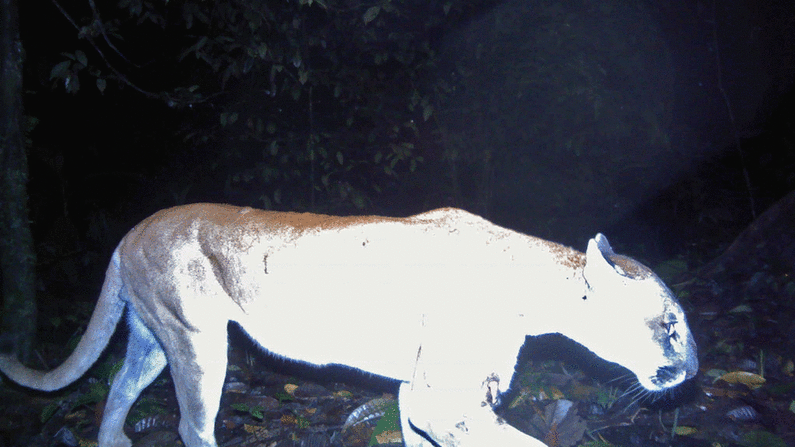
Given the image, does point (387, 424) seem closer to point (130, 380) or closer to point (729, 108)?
point (130, 380)

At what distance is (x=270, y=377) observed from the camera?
14.7ft

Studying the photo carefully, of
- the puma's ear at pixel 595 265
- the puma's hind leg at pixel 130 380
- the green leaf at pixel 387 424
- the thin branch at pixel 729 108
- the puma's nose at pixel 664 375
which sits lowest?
the green leaf at pixel 387 424

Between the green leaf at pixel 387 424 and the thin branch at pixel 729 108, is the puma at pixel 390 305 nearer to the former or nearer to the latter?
the green leaf at pixel 387 424

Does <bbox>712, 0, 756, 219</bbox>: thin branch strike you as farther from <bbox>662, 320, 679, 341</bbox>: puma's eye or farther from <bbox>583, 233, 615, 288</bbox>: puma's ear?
Answer: <bbox>583, 233, 615, 288</bbox>: puma's ear

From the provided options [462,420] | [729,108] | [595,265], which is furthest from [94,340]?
[729,108]

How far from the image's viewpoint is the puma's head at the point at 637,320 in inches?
92.4

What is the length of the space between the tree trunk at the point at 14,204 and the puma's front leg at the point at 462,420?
11.4 ft

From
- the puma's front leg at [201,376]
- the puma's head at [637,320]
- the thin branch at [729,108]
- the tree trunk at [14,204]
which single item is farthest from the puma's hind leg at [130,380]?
the thin branch at [729,108]

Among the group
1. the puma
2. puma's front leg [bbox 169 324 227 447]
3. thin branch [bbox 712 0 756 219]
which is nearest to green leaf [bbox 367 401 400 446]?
the puma

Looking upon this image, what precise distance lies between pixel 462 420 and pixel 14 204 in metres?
3.77

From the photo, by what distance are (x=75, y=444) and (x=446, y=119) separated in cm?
461

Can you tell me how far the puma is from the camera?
2348mm

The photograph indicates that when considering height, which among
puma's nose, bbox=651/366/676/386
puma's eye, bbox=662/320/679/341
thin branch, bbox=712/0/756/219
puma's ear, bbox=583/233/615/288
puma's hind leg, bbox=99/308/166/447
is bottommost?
puma's hind leg, bbox=99/308/166/447

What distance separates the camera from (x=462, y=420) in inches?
88.7
